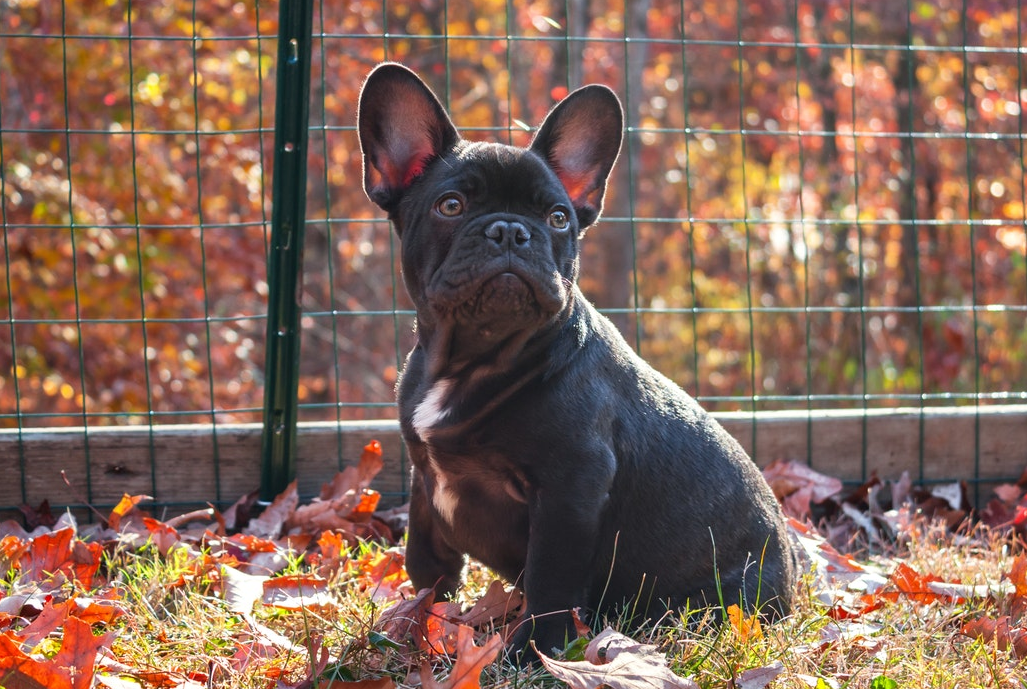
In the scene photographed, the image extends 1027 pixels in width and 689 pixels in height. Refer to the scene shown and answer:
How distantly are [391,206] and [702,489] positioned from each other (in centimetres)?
119

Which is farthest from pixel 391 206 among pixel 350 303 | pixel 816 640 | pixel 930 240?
pixel 930 240

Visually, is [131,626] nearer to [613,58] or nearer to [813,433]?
[813,433]

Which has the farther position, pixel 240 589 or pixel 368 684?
pixel 240 589

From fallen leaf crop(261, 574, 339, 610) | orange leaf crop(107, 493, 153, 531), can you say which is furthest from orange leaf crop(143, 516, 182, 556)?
fallen leaf crop(261, 574, 339, 610)

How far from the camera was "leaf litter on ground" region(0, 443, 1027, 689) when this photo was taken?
8.01ft

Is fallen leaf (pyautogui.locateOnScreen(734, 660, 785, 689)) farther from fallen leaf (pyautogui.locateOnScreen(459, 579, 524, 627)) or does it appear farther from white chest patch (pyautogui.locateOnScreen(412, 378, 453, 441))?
white chest patch (pyautogui.locateOnScreen(412, 378, 453, 441))

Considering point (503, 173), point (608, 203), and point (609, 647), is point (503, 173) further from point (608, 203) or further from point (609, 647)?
point (608, 203)

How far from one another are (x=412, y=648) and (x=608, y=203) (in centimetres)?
797

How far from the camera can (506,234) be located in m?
2.70

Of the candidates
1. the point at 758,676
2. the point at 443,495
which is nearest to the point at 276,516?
the point at 443,495

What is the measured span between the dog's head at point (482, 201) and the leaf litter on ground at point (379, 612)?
2.59ft

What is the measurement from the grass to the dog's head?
0.83m

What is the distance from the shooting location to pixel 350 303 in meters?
10.5

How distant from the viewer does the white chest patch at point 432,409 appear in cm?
284
